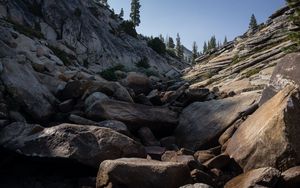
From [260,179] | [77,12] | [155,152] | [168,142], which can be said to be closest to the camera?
[260,179]

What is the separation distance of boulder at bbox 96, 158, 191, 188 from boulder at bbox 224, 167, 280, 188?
1.91 m

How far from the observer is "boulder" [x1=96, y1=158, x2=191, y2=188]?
1341 centimetres

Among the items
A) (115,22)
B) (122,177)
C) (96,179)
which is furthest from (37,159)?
(115,22)

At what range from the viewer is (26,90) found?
2075 cm

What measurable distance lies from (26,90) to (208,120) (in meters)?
9.66

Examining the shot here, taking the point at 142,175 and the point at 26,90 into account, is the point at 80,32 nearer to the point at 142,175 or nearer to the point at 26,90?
the point at 26,90

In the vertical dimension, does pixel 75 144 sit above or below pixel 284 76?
below

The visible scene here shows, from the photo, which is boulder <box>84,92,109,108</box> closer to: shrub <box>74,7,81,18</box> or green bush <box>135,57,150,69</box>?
shrub <box>74,7,81,18</box>

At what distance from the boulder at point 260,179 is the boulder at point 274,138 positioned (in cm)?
97

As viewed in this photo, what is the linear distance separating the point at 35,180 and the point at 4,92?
19.1ft

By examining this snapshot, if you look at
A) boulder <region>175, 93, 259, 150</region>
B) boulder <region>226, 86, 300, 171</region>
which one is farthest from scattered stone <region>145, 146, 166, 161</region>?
boulder <region>226, 86, 300, 171</region>

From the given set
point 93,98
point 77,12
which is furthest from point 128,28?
point 93,98

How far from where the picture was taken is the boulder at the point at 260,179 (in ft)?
42.6

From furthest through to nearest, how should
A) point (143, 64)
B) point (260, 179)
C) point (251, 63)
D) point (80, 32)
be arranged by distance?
point (143, 64) < point (80, 32) < point (251, 63) < point (260, 179)
